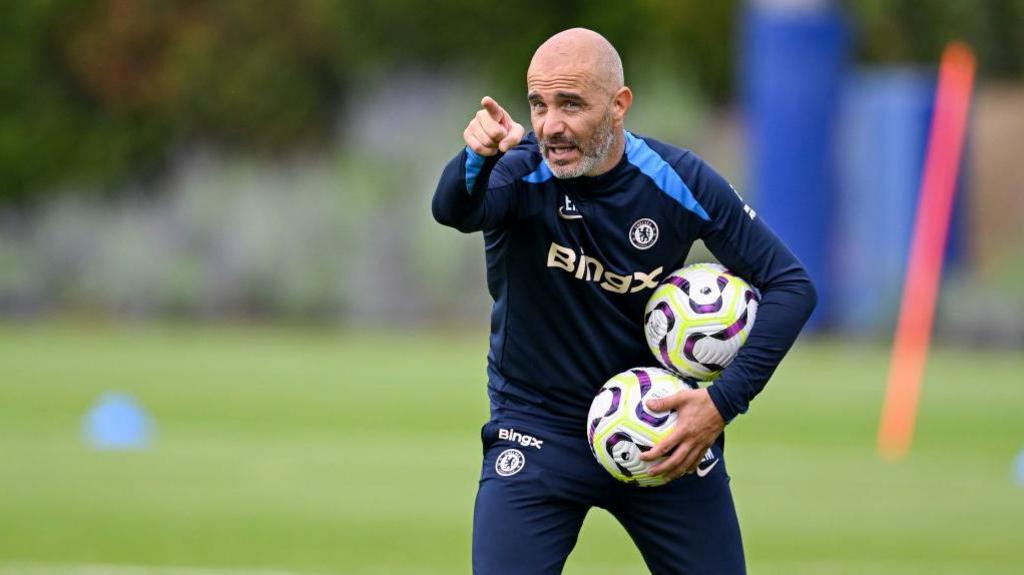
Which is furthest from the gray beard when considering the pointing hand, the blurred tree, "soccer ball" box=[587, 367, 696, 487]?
the blurred tree

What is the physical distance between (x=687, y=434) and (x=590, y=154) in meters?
0.96

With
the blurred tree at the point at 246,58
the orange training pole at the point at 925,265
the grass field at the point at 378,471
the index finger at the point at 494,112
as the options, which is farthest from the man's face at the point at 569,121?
the blurred tree at the point at 246,58

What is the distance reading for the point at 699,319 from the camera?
20.3 feet

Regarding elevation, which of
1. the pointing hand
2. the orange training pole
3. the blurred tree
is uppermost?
the blurred tree

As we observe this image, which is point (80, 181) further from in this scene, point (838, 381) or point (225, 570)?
point (225, 570)

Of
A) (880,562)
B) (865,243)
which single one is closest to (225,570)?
(880,562)

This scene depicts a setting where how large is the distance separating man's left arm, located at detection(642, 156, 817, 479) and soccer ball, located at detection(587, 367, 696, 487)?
4 centimetres

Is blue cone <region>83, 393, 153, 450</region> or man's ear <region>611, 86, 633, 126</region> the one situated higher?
blue cone <region>83, 393, 153, 450</region>

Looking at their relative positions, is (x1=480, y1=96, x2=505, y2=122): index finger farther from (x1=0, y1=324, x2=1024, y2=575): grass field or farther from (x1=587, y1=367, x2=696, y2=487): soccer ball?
(x1=0, y1=324, x2=1024, y2=575): grass field

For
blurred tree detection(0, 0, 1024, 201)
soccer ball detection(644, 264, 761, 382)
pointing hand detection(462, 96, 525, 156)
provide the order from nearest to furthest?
pointing hand detection(462, 96, 525, 156), soccer ball detection(644, 264, 761, 382), blurred tree detection(0, 0, 1024, 201)

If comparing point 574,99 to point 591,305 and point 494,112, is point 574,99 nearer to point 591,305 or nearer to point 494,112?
point 494,112

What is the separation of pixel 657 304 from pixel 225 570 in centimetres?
474

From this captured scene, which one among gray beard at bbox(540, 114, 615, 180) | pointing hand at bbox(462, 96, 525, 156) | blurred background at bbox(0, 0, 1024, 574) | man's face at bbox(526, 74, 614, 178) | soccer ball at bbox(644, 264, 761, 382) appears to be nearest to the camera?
pointing hand at bbox(462, 96, 525, 156)

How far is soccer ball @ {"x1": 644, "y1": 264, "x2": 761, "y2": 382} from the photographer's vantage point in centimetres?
623
